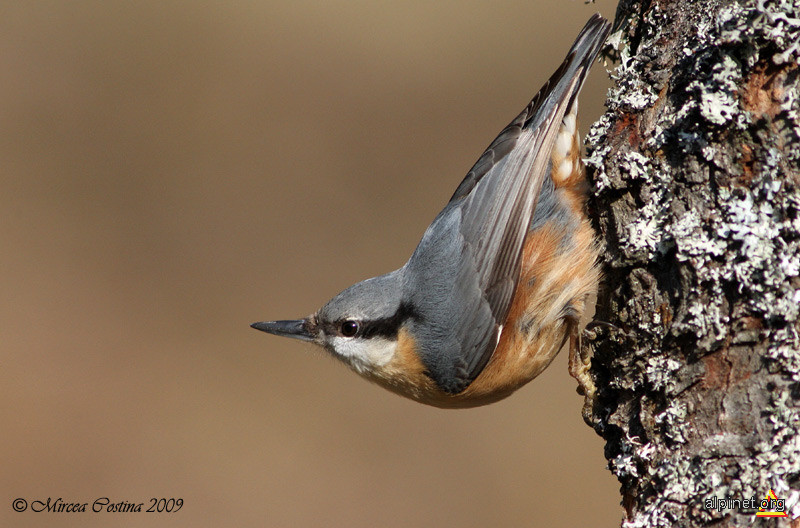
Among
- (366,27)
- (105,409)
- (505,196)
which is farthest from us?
(366,27)

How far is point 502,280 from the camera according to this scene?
111 inches

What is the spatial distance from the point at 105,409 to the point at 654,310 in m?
3.96

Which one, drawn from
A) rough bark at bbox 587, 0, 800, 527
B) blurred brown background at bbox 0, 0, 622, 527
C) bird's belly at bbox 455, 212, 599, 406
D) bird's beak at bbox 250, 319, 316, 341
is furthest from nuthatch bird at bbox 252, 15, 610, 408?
blurred brown background at bbox 0, 0, 622, 527

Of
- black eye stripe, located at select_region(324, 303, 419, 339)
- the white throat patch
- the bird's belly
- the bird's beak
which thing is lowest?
the bird's beak

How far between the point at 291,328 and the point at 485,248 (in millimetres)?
979

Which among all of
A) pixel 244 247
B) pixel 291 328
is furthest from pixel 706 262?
pixel 244 247

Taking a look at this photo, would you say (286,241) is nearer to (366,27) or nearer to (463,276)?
(366,27)

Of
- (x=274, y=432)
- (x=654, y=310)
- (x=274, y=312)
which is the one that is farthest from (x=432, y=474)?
(x=654, y=310)

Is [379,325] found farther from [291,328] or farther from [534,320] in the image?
[534,320]

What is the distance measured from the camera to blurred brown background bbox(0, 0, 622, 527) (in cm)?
461

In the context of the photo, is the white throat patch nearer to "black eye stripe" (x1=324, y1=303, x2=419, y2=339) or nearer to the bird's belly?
"black eye stripe" (x1=324, y1=303, x2=419, y2=339)

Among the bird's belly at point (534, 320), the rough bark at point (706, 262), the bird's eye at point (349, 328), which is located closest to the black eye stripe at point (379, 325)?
the bird's eye at point (349, 328)

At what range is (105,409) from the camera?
4883mm

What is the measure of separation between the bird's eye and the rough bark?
1186 mm
